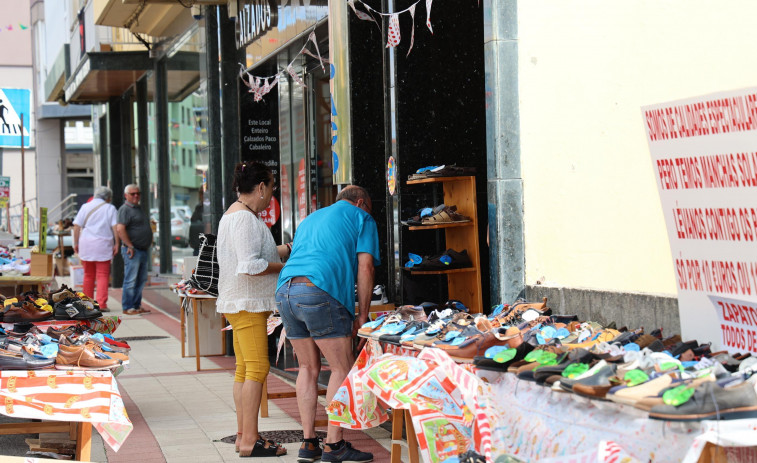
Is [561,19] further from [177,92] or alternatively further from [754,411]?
[177,92]

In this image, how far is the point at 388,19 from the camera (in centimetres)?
798

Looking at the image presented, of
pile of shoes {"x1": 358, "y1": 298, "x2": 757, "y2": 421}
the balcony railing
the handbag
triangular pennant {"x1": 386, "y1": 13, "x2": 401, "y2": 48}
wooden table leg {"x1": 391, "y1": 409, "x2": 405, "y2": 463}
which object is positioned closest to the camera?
pile of shoes {"x1": 358, "y1": 298, "x2": 757, "y2": 421}

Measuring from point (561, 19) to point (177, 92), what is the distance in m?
11.8

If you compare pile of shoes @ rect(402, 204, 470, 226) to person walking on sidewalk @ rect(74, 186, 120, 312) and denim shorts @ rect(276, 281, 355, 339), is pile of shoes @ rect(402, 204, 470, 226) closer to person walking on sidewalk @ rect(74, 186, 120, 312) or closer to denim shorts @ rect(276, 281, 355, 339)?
denim shorts @ rect(276, 281, 355, 339)

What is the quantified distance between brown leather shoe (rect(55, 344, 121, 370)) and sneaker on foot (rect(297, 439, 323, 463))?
1483 mm

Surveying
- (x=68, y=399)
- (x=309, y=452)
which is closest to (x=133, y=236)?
(x=309, y=452)

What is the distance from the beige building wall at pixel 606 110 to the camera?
448 centimetres

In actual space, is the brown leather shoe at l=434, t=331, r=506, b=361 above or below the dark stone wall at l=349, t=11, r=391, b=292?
below

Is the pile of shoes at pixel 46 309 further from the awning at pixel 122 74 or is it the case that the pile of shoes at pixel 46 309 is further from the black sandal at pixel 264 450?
the awning at pixel 122 74

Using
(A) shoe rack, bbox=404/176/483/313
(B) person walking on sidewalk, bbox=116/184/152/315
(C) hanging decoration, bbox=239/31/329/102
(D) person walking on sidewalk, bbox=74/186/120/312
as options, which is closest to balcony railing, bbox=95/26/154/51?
(D) person walking on sidewalk, bbox=74/186/120/312

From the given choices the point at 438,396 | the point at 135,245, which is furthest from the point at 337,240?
the point at 135,245

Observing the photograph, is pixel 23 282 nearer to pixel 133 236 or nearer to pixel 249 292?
pixel 249 292

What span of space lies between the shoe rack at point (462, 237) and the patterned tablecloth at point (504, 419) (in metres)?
1.95

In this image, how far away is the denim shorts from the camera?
595 cm
